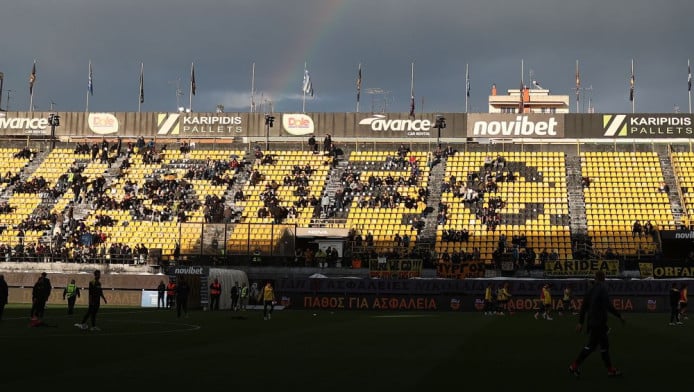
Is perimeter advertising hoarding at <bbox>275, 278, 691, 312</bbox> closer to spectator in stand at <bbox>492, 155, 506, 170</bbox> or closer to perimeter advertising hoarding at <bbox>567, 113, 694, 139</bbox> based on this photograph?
spectator in stand at <bbox>492, 155, 506, 170</bbox>

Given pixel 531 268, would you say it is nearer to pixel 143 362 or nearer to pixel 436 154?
pixel 436 154

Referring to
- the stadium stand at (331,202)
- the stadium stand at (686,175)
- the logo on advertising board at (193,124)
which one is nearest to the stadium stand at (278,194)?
the stadium stand at (331,202)

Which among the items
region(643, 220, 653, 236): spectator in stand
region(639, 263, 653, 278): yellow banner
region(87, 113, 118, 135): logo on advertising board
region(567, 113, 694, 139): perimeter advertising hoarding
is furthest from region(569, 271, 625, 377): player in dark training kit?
region(87, 113, 118, 135): logo on advertising board

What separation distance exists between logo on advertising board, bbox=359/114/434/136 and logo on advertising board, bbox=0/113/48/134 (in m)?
33.6

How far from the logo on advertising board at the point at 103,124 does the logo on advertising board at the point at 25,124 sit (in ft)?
16.2

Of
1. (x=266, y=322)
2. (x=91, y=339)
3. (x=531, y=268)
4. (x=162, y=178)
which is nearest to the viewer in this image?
(x=91, y=339)

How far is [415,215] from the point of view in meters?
71.2

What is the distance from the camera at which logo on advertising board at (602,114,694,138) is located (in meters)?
81.4

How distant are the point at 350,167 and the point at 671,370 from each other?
61.3 meters

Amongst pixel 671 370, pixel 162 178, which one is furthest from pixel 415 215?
pixel 671 370

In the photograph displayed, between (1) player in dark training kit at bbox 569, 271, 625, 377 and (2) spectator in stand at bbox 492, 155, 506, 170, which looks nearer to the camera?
(1) player in dark training kit at bbox 569, 271, 625, 377

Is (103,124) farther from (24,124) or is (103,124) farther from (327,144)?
(327,144)

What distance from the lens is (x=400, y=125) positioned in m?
84.4

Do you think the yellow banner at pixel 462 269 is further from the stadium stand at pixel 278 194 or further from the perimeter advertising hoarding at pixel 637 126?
the perimeter advertising hoarding at pixel 637 126
